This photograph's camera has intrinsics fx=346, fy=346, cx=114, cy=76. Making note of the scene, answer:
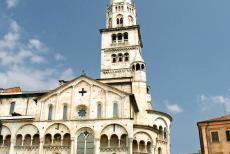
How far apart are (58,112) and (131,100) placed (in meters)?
9.42

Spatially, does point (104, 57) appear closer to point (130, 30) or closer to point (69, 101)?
point (130, 30)

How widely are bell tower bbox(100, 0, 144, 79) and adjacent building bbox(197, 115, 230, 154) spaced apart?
59.2 feet

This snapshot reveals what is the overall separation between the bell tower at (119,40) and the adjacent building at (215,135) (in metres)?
18.0

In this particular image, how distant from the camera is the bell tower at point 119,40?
5984 cm

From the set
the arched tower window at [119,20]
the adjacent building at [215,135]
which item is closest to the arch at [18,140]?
the adjacent building at [215,135]

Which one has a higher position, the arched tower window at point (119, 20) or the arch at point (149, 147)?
the arched tower window at point (119, 20)

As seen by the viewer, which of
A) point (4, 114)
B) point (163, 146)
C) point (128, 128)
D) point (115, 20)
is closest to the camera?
point (128, 128)

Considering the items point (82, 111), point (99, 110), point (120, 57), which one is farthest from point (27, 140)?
point (120, 57)

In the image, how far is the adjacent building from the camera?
4203 cm

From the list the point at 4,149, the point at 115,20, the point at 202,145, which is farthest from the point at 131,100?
the point at 115,20

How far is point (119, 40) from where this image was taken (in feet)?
→ 207

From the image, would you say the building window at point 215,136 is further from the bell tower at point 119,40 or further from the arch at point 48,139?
the arch at point 48,139

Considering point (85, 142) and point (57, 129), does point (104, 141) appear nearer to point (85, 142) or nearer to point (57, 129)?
point (85, 142)

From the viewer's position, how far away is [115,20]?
65.7 metres
